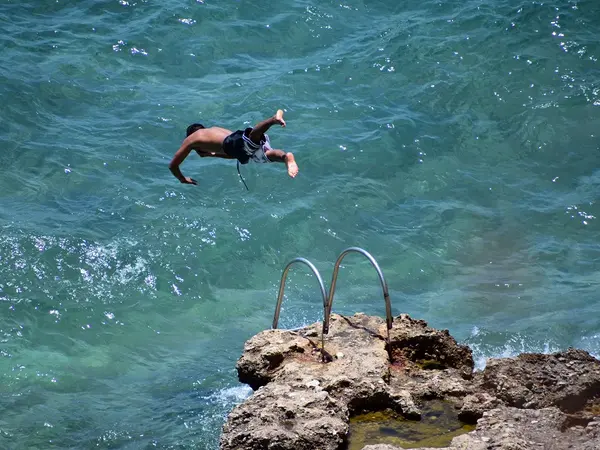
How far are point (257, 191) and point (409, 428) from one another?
9099 mm

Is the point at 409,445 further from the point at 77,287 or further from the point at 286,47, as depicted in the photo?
the point at 286,47

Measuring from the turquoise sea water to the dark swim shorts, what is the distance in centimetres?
302

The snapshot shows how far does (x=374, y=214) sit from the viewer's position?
Result: 50.9ft

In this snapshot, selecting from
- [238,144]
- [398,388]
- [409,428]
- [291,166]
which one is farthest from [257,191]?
[409,428]

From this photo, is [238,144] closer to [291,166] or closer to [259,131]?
[259,131]

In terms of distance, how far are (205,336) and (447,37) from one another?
10891 mm

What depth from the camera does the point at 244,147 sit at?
9281 mm

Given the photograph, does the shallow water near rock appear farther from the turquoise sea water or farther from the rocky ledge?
the turquoise sea water

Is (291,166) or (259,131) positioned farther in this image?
(259,131)

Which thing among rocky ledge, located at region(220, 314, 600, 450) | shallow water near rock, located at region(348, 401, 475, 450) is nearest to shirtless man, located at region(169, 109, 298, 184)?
rocky ledge, located at region(220, 314, 600, 450)

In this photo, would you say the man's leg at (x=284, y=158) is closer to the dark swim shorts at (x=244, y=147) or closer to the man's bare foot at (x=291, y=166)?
the man's bare foot at (x=291, y=166)

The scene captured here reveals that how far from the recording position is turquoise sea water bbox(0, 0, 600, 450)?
11.9 m

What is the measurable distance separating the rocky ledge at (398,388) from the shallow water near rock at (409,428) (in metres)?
0.07

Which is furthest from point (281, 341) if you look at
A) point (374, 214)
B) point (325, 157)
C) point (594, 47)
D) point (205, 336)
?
point (594, 47)
